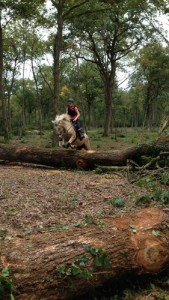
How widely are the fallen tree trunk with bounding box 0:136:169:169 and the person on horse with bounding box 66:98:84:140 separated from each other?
4.62 feet

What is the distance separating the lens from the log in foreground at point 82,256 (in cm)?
393

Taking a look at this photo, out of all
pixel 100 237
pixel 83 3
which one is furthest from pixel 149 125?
pixel 100 237

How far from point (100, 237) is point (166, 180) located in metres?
4.76

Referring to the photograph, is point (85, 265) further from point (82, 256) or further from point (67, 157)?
point (67, 157)

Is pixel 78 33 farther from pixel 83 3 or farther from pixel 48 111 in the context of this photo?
pixel 48 111

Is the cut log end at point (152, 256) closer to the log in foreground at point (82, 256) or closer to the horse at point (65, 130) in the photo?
the log in foreground at point (82, 256)

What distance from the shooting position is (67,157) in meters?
12.6

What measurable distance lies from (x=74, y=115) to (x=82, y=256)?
10007 mm

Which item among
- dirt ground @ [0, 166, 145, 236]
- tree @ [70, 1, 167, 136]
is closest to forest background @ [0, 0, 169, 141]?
tree @ [70, 1, 167, 136]

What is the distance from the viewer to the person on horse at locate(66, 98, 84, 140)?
44.5ft

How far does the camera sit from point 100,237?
4715 mm

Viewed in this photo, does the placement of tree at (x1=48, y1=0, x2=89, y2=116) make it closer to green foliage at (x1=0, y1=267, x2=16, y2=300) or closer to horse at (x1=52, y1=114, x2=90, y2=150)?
horse at (x1=52, y1=114, x2=90, y2=150)

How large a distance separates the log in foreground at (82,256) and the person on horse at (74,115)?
862cm

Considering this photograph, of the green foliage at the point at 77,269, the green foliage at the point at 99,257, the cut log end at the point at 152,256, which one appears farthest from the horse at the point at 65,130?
the green foliage at the point at 77,269
